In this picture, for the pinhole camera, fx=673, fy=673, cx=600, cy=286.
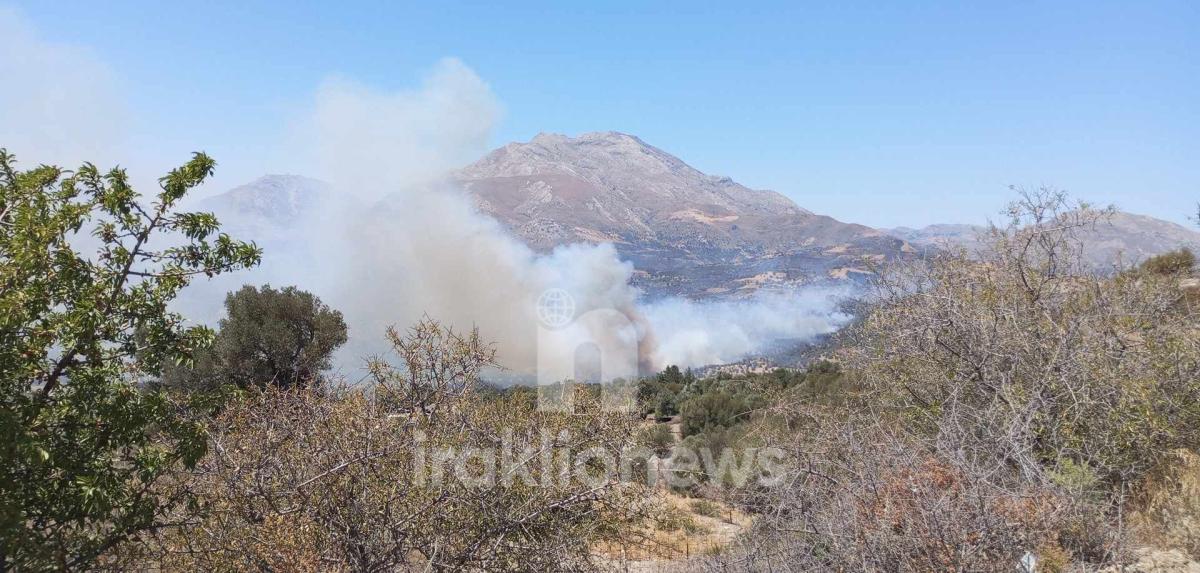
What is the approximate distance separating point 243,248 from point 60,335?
1.16 meters

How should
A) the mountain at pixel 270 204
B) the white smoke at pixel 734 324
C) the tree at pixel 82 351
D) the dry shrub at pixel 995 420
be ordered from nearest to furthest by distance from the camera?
the tree at pixel 82 351 → the dry shrub at pixel 995 420 → the white smoke at pixel 734 324 → the mountain at pixel 270 204

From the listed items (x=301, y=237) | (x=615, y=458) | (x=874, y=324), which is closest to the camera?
(x=615, y=458)

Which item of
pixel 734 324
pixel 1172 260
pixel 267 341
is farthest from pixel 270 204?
pixel 1172 260

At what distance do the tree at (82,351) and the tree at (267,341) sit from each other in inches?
527

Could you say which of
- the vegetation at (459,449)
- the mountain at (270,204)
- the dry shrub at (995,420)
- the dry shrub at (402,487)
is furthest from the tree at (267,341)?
the mountain at (270,204)

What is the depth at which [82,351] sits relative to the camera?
3.78 meters

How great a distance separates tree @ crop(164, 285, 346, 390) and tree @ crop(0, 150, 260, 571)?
13373 mm

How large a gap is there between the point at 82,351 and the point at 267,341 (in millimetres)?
15195

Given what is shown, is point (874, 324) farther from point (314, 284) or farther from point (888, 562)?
point (314, 284)

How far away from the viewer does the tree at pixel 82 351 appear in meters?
3.47

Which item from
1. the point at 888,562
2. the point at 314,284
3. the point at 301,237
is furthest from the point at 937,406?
the point at 301,237

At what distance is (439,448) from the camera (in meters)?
5.45

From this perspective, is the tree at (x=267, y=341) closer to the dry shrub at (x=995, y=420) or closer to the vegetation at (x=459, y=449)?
the vegetation at (x=459, y=449)

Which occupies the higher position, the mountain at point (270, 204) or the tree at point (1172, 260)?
the mountain at point (270, 204)
